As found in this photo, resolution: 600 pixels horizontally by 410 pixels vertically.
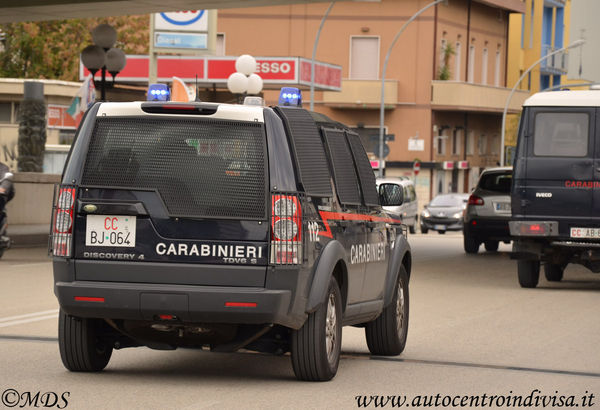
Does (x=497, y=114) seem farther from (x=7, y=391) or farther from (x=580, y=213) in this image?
(x=7, y=391)

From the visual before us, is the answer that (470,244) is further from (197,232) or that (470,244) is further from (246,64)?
(197,232)

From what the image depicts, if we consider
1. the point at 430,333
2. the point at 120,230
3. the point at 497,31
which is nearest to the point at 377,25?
the point at 497,31

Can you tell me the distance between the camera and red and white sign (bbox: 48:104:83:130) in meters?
60.1

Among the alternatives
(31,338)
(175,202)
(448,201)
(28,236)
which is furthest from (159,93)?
(448,201)

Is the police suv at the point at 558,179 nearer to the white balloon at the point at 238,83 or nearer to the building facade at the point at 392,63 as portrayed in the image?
the white balloon at the point at 238,83

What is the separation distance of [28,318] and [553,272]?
10.4 meters

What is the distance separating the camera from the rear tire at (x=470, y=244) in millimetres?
29812

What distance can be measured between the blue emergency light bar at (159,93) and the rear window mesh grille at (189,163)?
646 mm

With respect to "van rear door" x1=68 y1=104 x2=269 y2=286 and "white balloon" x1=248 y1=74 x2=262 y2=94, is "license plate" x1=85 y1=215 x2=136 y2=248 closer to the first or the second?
"van rear door" x1=68 y1=104 x2=269 y2=286

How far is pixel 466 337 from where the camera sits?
12914 millimetres

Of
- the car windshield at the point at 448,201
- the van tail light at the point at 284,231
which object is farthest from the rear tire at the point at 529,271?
the car windshield at the point at 448,201

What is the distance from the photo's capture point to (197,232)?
28.7 feet

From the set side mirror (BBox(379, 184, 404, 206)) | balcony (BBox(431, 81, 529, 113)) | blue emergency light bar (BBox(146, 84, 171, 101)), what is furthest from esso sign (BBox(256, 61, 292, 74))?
blue emergency light bar (BBox(146, 84, 171, 101))

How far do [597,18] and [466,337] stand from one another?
29884mm
